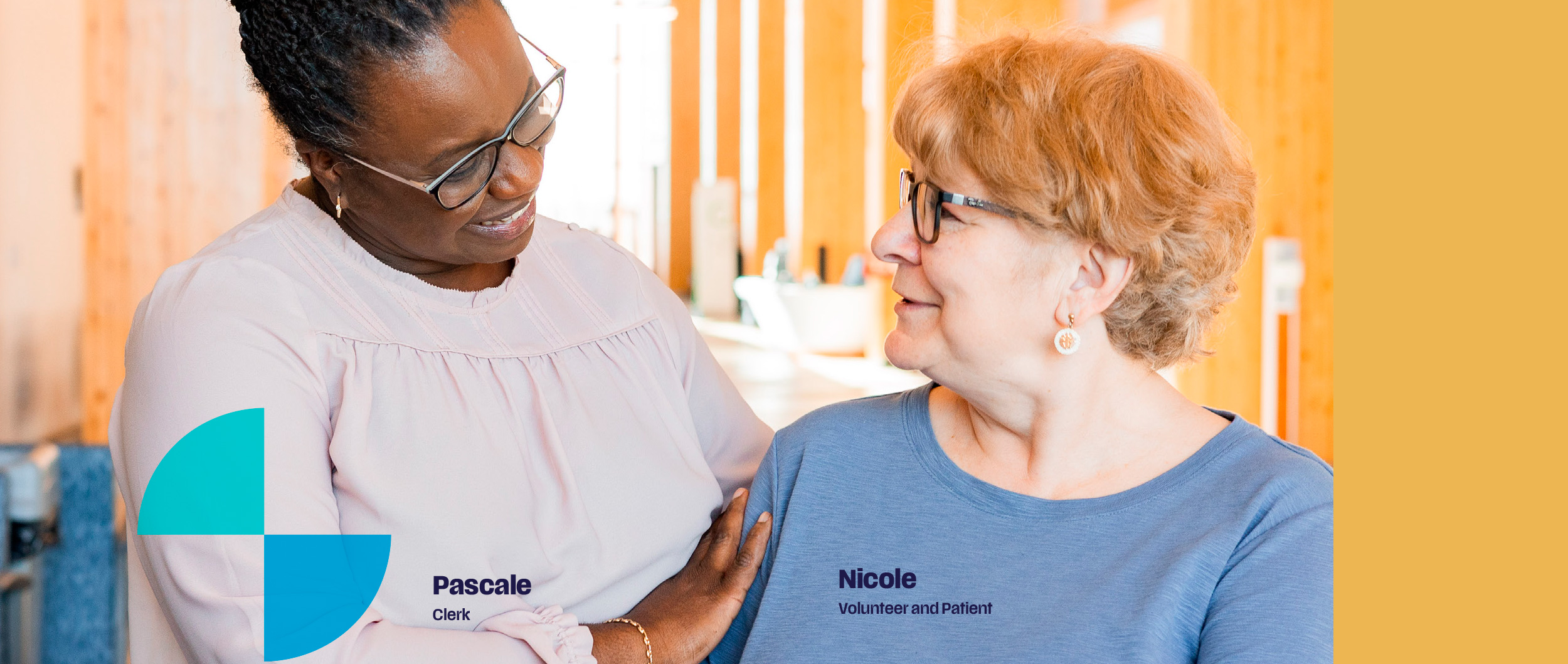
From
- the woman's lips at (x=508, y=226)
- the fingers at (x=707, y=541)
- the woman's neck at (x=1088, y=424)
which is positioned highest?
the woman's lips at (x=508, y=226)

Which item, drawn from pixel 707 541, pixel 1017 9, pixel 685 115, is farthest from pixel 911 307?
pixel 685 115

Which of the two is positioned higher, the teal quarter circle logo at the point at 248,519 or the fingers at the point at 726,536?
the teal quarter circle logo at the point at 248,519

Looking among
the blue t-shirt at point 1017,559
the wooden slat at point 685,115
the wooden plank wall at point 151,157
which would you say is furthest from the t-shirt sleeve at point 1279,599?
the wooden slat at point 685,115

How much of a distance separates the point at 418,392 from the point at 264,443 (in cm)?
18

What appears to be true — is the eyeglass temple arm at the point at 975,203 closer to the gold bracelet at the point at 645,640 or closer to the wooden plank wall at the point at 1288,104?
the gold bracelet at the point at 645,640

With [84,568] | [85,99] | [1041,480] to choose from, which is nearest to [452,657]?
[1041,480]

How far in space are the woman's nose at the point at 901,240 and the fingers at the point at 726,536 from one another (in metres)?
0.38

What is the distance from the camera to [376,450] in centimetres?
125

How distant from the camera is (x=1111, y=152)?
1.29m

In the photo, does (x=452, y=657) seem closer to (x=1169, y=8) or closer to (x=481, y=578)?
(x=481, y=578)

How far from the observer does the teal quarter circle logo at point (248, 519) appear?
1121 millimetres

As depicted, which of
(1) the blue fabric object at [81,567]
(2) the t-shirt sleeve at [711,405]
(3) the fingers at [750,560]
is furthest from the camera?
(1) the blue fabric object at [81,567]

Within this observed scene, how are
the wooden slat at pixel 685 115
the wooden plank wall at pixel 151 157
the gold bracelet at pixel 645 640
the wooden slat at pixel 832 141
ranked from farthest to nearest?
1. the wooden slat at pixel 685 115
2. the wooden slat at pixel 832 141
3. the wooden plank wall at pixel 151 157
4. the gold bracelet at pixel 645 640

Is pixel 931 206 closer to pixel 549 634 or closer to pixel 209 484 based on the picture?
pixel 549 634
